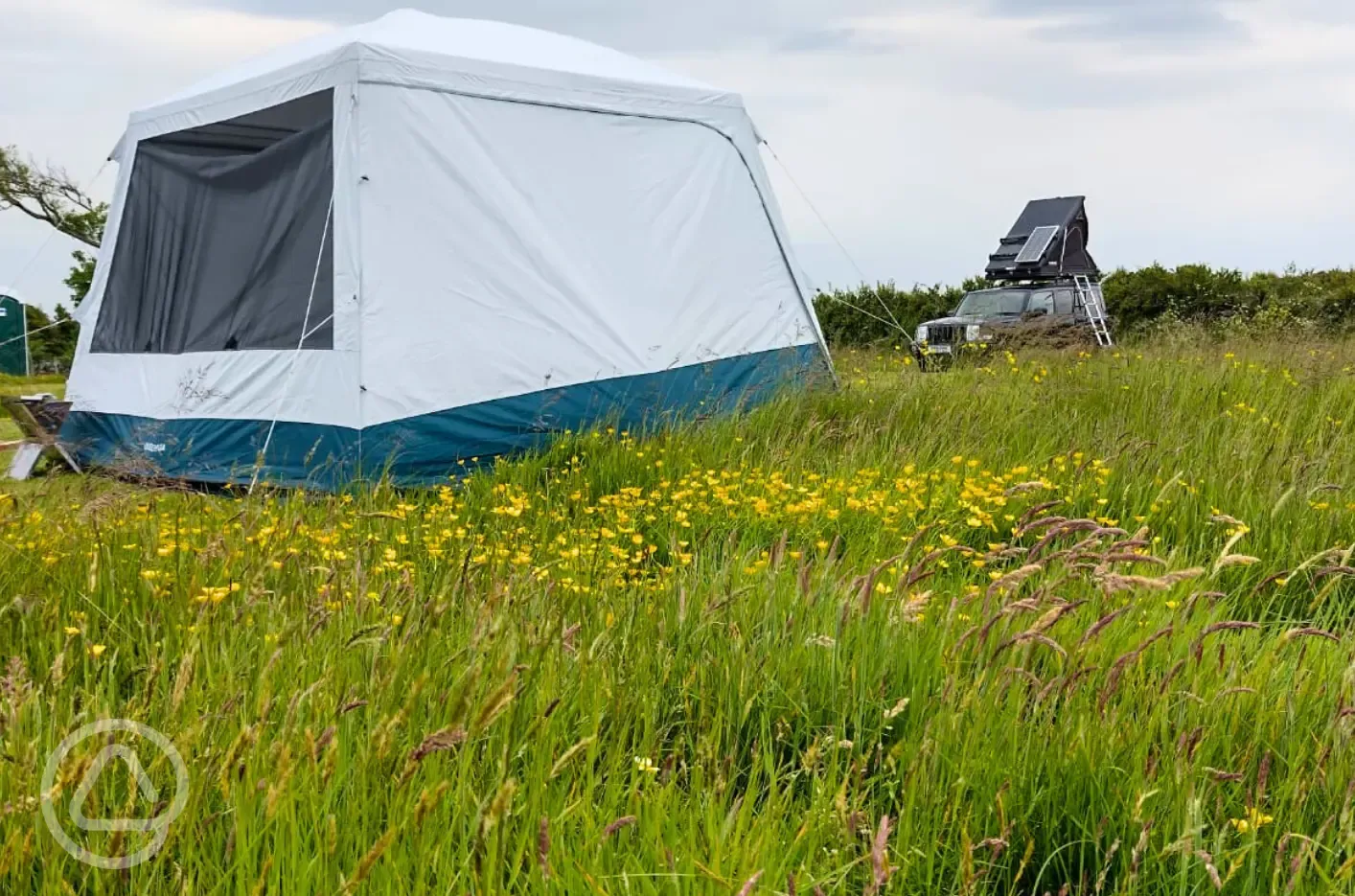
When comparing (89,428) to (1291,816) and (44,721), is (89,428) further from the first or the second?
(1291,816)

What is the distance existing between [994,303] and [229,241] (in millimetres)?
12502

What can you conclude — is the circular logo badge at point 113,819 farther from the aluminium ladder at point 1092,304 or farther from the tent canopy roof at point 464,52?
the aluminium ladder at point 1092,304

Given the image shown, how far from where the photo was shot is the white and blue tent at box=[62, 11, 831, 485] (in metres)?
6.38

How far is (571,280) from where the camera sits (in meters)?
7.05

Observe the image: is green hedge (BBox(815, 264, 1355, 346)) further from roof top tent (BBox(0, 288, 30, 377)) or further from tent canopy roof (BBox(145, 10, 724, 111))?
roof top tent (BBox(0, 288, 30, 377))

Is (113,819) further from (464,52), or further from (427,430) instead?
(464,52)

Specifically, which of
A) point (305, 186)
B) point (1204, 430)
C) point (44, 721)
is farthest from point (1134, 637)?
point (305, 186)

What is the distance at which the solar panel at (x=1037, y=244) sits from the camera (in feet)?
62.8

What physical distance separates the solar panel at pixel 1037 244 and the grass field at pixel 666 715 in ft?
53.2

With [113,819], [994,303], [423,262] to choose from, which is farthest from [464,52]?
[994,303]

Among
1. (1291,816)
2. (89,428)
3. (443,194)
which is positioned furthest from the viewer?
(89,428)

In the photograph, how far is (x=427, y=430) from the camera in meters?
6.39

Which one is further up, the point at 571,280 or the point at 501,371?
the point at 571,280

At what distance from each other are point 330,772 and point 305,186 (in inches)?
230
